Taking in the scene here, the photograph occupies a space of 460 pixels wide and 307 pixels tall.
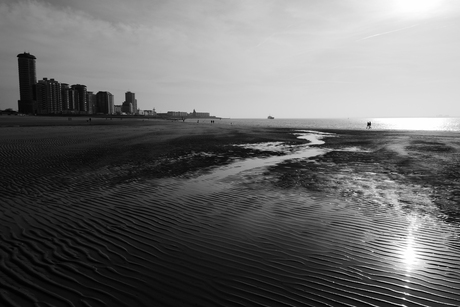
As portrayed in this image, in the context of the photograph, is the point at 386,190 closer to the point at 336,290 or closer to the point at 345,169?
the point at 345,169

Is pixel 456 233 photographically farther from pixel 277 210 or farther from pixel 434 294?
pixel 277 210

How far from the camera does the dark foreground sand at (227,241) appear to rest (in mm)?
4453

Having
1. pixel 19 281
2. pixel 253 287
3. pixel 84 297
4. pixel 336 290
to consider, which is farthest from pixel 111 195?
pixel 336 290

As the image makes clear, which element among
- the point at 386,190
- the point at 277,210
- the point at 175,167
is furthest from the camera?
the point at 175,167

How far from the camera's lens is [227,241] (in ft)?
21.3

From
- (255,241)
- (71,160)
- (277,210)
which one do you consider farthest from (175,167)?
(255,241)

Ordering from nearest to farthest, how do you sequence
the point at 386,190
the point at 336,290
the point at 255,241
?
the point at 336,290 → the point at 255,241 → the point at 386,190

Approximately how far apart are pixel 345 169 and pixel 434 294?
1276cm

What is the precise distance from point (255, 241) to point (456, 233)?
19.0ft

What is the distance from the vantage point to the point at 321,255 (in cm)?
585

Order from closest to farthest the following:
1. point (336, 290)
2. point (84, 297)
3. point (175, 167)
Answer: point (84, 297) → point (336, 290) → point (175, 167)

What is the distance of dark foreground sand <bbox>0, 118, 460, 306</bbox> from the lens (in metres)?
4.45

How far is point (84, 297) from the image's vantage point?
4254mm

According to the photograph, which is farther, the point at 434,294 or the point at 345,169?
the point at 345,169
